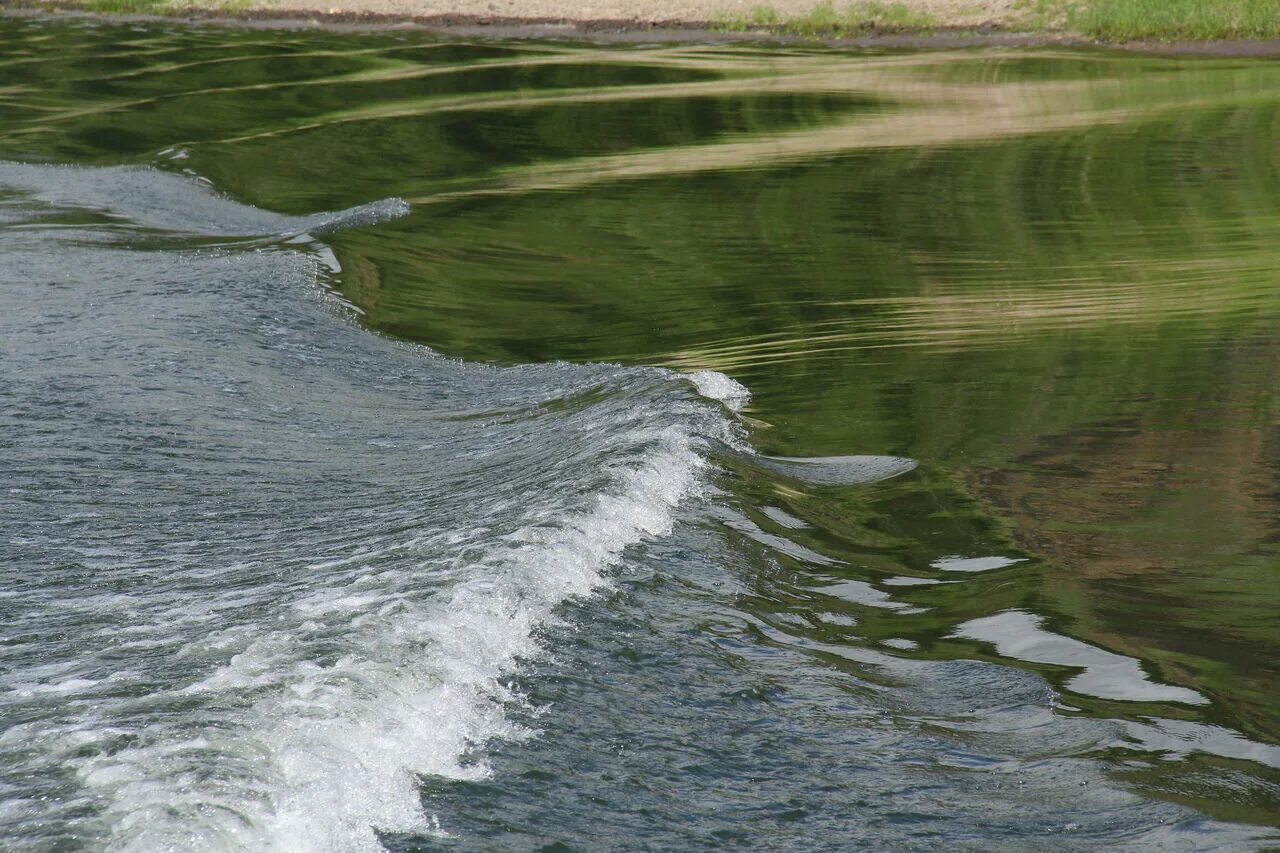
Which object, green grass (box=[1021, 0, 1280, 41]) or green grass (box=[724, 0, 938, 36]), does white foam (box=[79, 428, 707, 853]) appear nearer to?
green grass (box=[1021, 0, 1280, 41])

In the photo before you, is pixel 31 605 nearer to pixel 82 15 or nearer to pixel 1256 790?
pixel 1256 790

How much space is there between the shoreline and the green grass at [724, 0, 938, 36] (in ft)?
0.52

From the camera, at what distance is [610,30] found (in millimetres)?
29750

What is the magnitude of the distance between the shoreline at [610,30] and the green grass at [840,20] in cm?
16

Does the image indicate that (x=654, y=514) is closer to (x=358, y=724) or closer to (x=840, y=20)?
(x=358, y=724)

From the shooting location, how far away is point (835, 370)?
7789mm

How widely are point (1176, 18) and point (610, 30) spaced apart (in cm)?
1114

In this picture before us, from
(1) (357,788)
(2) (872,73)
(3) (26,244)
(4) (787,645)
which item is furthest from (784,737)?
(2) (872,73)

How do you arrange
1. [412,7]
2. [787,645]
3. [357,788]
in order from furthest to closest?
[412,7]
[787,645]
[357,788]

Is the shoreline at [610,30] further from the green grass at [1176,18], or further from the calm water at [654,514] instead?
the calm water at [654,514]

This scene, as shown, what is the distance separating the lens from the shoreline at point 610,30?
83.9 feet

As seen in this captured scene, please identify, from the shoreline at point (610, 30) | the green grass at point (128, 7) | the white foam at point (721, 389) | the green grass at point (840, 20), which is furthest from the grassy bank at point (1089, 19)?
the white foam at point (721, 389)

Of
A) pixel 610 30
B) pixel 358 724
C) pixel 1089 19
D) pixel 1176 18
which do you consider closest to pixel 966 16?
pixel 1089 19

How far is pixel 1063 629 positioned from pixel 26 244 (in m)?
9.11
